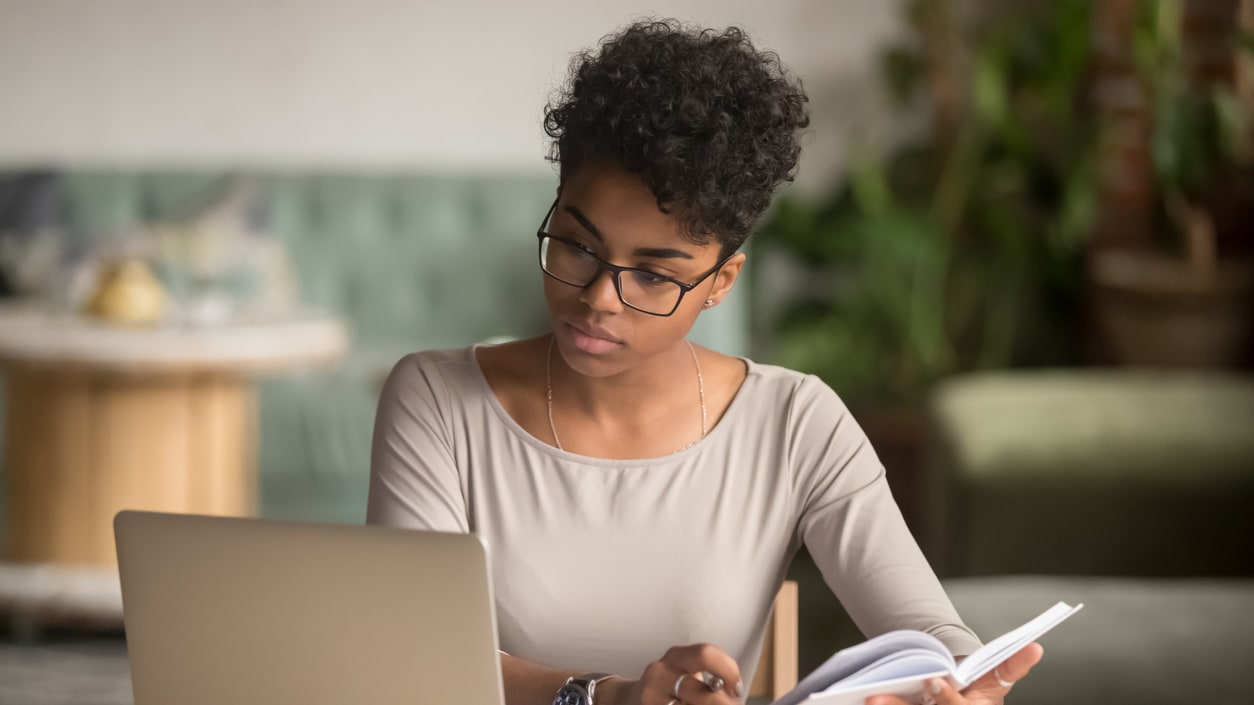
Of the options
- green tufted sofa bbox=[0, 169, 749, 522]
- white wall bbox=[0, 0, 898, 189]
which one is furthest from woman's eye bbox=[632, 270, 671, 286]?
white wall bbox=[0, 0, 898, 189]

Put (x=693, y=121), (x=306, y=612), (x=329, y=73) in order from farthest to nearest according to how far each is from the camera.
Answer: (x=329, y=73)
(x=693, y=121)
(x=306, y=612)

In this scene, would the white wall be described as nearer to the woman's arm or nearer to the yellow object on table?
the yellow object on table

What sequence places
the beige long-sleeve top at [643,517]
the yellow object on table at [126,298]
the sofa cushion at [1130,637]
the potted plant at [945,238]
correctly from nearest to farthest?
1. the beige long-sleeve top at [643,517]
2. the sofa cushion at [1130,637]
3. the yellow object on table at [126,298]
4. the potted plant at [945,238]

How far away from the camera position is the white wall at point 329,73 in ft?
16.1

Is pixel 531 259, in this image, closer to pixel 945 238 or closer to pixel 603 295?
pixel 945 238

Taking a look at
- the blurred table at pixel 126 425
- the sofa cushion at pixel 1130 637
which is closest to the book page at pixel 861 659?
the sofa cushion at pixel 1130 637

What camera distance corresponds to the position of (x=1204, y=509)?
2.66 m

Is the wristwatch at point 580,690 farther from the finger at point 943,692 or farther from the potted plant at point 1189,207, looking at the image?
the potted plant at point 1189,207

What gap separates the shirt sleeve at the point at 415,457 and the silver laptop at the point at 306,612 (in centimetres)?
27

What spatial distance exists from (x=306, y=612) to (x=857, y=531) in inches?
21.9

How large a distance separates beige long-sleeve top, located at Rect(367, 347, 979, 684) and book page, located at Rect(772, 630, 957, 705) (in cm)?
23

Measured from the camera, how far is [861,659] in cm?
104

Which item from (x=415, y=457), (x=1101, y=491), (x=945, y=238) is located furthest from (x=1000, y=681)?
(x=945, y=238)

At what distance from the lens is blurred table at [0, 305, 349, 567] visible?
3.26 m
